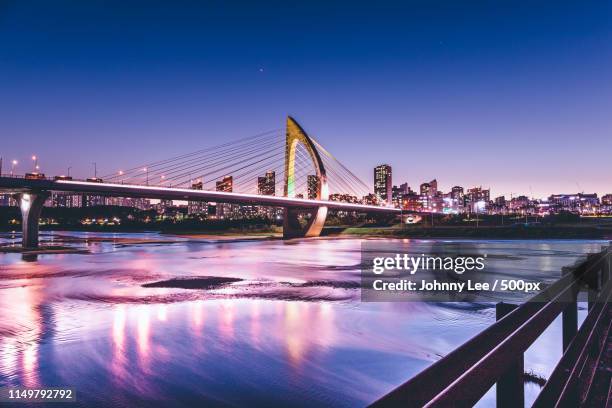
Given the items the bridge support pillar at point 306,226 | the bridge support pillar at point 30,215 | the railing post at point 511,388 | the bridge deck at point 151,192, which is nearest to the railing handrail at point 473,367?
the railing post at point 511,388

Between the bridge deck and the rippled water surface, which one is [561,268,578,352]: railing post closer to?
the rippled water surface

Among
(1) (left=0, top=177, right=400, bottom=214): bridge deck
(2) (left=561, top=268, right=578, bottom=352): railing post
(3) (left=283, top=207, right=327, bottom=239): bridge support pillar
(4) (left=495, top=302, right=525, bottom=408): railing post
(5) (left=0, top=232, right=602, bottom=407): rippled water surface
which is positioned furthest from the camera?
(3) (left=283, top=207, right=327, bottom=239): bridge support pillar

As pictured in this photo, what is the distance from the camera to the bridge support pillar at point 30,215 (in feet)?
146

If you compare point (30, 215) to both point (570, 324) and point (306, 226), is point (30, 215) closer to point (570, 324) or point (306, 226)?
point (306, 226)

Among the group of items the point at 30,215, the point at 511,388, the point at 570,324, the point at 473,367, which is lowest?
the point at 570,324

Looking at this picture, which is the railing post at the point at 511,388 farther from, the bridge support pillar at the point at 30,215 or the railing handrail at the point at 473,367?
the bridge support pillar at the point at 30,215

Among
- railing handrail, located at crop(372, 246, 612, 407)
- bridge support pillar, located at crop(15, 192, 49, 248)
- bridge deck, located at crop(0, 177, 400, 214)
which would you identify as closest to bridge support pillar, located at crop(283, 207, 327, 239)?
bridge deck, located at crop(0, 177, 400, 214)

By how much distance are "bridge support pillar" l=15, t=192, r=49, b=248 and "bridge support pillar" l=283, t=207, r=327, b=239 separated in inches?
1425

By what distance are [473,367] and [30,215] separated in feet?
168

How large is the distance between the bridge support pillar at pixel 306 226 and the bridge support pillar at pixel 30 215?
3620cm

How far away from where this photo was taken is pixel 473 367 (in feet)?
5.54

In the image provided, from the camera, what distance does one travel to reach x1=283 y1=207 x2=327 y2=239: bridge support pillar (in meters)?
72.8

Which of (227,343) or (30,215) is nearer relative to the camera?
(227,343)

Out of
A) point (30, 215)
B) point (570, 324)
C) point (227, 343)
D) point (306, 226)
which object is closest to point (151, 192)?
point (30, 215)
